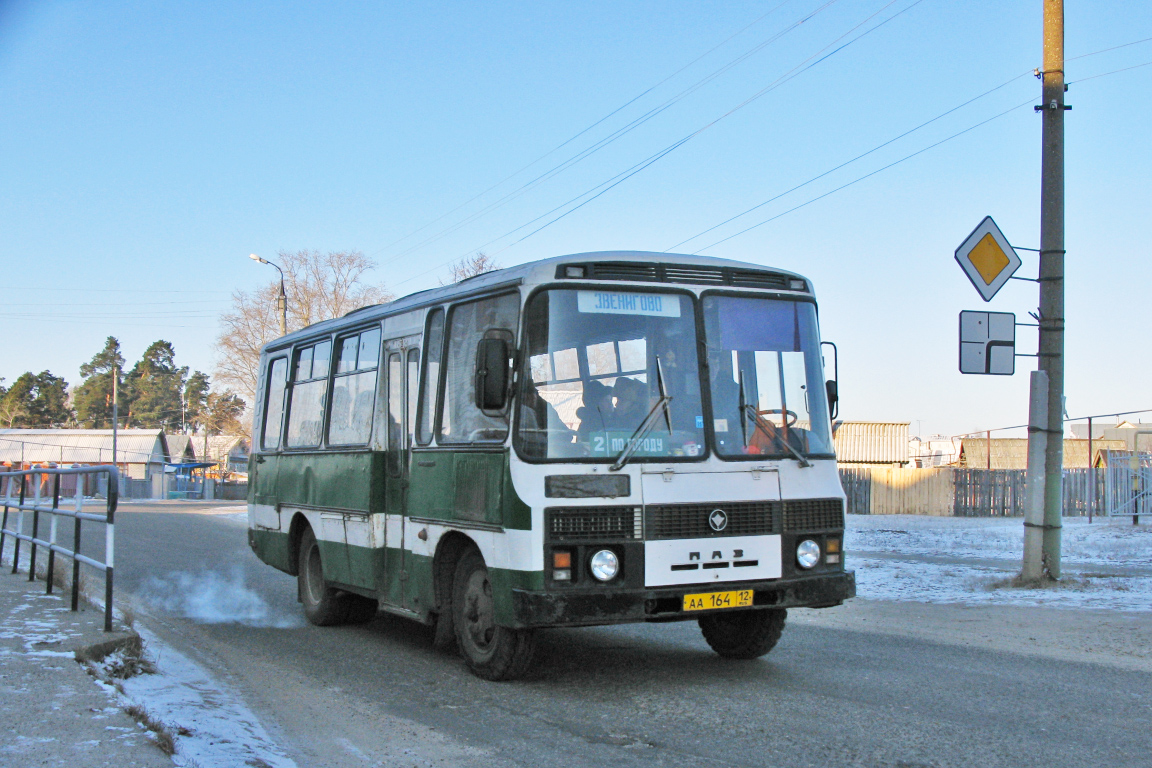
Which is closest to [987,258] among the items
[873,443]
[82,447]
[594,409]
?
[594,409]

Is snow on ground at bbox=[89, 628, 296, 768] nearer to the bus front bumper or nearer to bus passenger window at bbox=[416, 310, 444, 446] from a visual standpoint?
the bus front bumper

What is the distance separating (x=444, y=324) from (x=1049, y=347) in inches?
298

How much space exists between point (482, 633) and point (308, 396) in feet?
15.4

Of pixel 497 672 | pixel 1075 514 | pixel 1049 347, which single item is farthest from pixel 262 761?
pixel 1075 514

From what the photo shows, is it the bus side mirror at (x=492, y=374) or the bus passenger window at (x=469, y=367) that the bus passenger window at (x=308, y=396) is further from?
the bus side mirror at (x=492, y=374)

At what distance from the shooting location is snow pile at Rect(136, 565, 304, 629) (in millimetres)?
11102

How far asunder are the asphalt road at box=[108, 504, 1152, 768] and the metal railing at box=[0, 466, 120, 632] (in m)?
0.98

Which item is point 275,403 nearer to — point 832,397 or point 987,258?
point 832,397

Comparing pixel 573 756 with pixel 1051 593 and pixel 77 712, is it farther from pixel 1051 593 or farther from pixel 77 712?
pixel 1051 593

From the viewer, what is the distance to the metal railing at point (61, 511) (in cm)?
817

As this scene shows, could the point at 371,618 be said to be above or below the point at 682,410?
below

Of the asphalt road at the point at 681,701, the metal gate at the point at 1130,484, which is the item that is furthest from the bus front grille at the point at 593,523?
the metal gate at the point at 1130,484

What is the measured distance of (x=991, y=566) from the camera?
1589 centimetres

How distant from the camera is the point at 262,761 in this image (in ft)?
17.6
